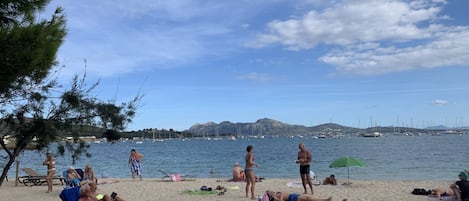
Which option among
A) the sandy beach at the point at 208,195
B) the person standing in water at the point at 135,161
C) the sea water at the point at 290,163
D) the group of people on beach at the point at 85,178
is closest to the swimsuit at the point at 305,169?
the sandy beach at the point at 208,195

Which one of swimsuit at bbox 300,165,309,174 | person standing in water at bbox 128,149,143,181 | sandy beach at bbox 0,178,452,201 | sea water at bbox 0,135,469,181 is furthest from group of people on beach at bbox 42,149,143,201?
swimsuit at bbox 300,165,309,174

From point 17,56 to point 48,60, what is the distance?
0.72m

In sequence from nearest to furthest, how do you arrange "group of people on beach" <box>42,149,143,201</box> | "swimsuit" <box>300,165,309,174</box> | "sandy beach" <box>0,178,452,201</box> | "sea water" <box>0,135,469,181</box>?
"group of people on beach" <box>42,149,143,201</box>
"swimsuit" <box>300,165,309,174</box>
"sandy beach" <box>0,178,452,201</box>
"sea water" <box>0,135,469,181</box>

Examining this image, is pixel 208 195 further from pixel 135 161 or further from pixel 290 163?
pixel 290 163

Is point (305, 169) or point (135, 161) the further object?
point (135, 161)

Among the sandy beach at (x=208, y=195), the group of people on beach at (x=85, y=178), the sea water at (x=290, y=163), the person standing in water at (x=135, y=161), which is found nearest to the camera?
the group of people on beach at (x=85, y=178)

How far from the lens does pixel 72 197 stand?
28.0 feet

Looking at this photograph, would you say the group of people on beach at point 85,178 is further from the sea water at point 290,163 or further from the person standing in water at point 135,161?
the sea water at point 290,163

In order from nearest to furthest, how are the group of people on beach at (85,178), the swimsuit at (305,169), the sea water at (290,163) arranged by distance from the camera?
the group of people on beach at (85,178), the swimsuit at (305,169), the sea water at (290,163)

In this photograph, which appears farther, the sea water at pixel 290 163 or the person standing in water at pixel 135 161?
the sea water at pixel 290 163

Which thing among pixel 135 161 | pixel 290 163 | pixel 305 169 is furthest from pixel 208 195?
pixel 290 163

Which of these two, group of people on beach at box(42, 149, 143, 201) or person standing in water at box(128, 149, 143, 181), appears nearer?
group of people on beach at box(42, 149, 143, 201)

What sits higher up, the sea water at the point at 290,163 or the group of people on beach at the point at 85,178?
the group of people on beach at the point at 85,178

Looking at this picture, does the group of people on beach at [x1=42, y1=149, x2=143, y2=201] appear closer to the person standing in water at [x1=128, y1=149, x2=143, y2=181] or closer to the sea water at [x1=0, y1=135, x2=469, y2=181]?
the person standing in water at [x1=128, y1=149, x2=143, y2=181]
